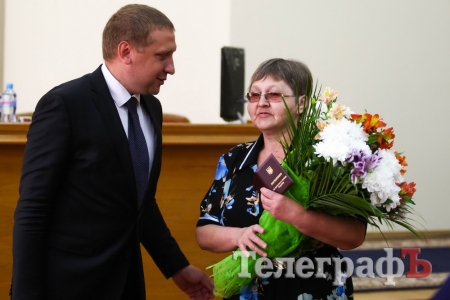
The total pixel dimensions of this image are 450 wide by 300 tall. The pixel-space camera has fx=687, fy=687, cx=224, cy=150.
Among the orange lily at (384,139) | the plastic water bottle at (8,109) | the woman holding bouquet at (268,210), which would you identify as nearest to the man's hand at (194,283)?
the woman holding bouquet at (268,210)

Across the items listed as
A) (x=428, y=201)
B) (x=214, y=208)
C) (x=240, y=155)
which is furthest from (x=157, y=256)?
(x=428, y=201)

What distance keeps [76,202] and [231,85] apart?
2.87m

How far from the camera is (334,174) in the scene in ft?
6.87

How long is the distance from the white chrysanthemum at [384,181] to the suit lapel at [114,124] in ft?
2.43

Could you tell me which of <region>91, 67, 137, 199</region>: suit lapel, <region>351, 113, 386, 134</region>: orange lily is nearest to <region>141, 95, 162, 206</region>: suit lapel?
<region>91, 67, 137, 199</region>: suit lapel

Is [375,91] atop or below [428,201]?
atop

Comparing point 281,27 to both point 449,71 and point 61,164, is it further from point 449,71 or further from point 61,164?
point 61,164

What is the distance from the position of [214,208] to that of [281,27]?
406cm

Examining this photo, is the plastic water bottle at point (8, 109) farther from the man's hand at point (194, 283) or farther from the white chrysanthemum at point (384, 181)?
the white chrysanthemum at point (384, 181)

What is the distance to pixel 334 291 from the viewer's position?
2.29 m

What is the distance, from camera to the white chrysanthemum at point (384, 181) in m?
2.07

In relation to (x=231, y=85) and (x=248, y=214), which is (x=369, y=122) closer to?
(x=248, y=214)

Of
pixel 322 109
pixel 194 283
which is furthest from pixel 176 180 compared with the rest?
pixel 322 109

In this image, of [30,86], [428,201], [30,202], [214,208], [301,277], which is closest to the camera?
[30,202]
